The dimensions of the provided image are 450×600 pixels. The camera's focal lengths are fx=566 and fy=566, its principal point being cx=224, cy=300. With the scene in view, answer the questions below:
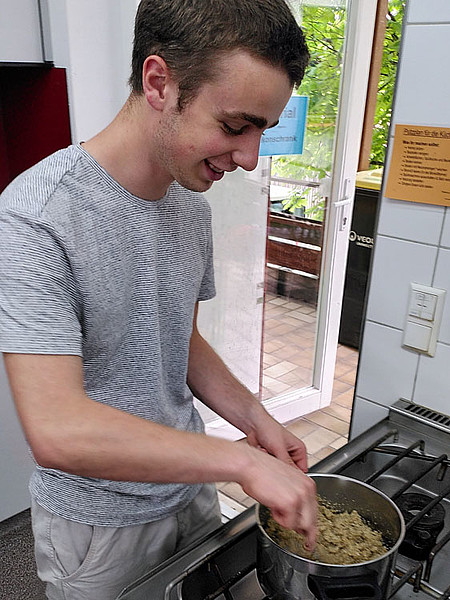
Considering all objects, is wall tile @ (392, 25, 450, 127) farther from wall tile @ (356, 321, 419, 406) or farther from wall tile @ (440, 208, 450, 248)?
wall tile @ (356, 321, 419, 406)

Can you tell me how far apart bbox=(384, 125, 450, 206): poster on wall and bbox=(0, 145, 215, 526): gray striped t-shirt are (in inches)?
14.8

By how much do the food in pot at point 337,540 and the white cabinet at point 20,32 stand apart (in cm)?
128

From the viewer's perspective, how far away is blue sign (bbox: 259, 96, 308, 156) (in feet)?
6.80

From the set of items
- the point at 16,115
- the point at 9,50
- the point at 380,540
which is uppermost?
the point at 9,50

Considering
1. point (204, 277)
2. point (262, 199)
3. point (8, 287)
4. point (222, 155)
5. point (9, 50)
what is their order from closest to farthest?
point (8, 287) < point (222, 155) < point (204, 277) < point (9, 50) < point (262, 199)

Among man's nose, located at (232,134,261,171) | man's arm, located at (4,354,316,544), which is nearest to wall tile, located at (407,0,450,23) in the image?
man's nose, located at (232,134,261,171)

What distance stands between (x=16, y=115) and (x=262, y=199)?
920 millimetres

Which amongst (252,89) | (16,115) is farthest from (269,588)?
(16,115)

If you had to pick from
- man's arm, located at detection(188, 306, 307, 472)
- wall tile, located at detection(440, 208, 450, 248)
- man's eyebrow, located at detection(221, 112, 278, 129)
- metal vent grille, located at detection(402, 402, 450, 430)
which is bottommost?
metal vent grille, located at detection(402, 402, 450, 430)

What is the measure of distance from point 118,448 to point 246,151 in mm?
432

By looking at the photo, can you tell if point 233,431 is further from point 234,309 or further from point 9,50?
point 9,50

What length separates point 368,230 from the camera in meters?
3.15

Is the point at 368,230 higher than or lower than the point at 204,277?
lower

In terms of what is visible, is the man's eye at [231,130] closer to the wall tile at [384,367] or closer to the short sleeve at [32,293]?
the short sleeve at [32,293]
